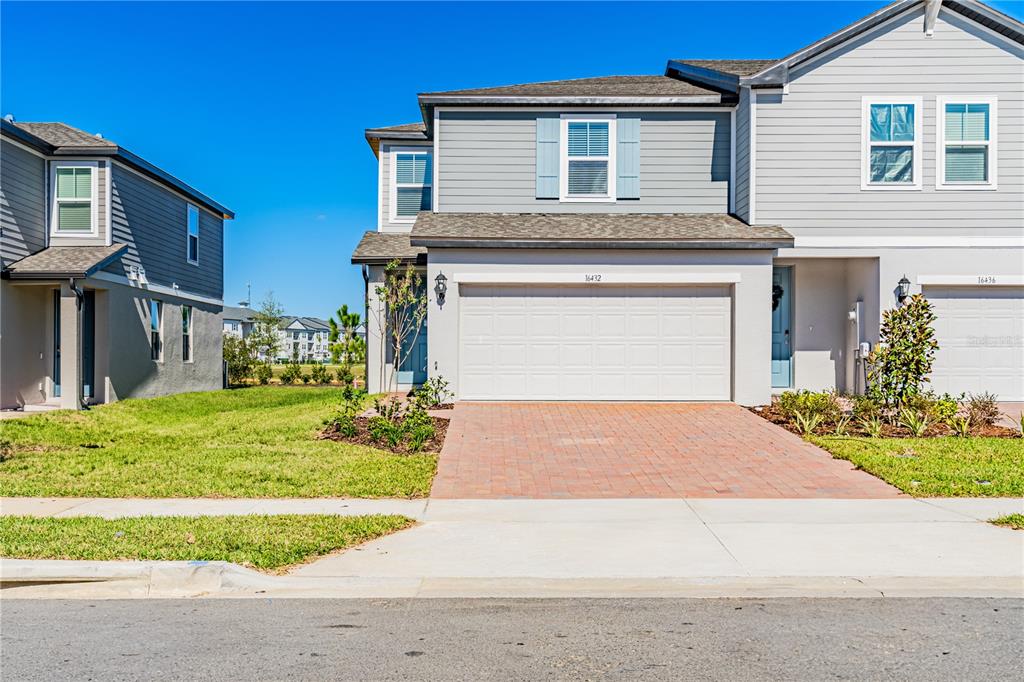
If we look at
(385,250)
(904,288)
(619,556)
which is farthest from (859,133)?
(619,556)

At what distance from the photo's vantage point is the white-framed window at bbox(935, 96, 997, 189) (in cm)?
1656

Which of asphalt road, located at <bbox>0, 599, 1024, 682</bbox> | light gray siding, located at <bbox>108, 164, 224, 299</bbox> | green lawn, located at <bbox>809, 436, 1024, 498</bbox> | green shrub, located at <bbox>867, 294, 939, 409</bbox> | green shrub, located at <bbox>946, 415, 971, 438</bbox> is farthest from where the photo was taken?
light gray siding, located at <bbox>108, 164, 224, 299</bbox>

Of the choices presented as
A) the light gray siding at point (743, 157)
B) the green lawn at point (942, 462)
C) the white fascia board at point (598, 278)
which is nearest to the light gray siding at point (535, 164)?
the light gray siding at point (743, 157)

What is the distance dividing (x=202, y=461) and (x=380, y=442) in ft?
8.21

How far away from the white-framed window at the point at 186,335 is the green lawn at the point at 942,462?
60.8 ft

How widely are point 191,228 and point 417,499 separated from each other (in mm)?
18643

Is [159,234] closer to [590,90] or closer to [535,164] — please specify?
[535,164]

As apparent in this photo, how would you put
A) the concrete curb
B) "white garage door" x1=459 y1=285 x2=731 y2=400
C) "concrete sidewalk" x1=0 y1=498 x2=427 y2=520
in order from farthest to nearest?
"white garage door" x1=459 y1=285 x2=731 y2=400 < "concrete sidewalk" x1=0 y1=498 x2=427 y2=520 < the concrete curb

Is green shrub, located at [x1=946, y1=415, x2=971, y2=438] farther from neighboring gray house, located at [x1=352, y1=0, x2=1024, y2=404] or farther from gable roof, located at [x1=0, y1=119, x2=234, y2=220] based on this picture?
gable roof, located at [x1=0, y1=119, x2=234, y2=220]

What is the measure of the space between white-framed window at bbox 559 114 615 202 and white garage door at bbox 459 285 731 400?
Result: 2.64 metres

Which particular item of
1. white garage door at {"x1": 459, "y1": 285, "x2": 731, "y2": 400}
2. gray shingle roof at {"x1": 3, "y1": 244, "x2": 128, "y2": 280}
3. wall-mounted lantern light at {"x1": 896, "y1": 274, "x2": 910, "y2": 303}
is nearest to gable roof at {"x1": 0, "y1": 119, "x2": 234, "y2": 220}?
gray shingle roof at {"x1": 3, "y1": 244, "x2": 128, "y2": 280}

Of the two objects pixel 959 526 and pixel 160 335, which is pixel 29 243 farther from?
pixel 959 526

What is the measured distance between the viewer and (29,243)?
18391 millimetres

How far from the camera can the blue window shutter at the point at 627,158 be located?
59.0ft
